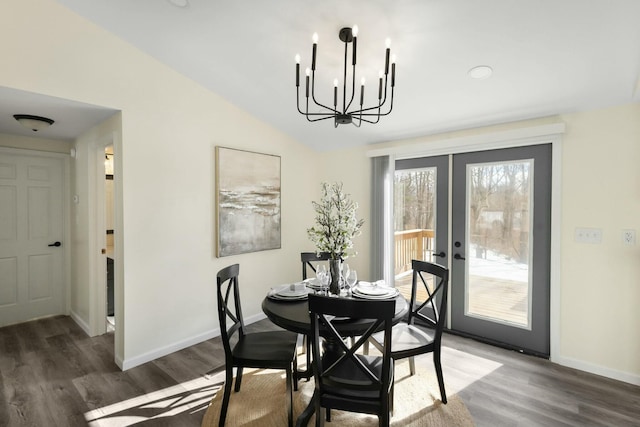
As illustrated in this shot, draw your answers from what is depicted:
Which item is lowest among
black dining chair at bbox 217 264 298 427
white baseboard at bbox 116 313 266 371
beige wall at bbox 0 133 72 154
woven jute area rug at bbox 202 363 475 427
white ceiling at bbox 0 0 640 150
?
woven jute area rug at bbox 202 363 475 427

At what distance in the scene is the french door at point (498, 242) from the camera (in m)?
3.05

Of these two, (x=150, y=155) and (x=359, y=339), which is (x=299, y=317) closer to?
(x=359, y=339)

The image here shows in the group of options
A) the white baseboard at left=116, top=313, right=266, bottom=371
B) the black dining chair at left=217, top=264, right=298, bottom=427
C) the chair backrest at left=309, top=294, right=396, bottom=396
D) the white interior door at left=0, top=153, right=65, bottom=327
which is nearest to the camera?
the chair backrest at left=309, top=294, right=396, bottom=396

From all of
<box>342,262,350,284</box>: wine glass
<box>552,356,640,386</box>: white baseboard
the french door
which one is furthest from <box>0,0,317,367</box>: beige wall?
<box>552,356,640,386</box>: white baseboard

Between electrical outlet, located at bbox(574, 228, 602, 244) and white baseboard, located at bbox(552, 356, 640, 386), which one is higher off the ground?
electrical outlet, located at bbox(574, 228, 602, 244)

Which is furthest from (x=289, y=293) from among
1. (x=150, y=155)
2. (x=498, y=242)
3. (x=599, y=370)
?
(x=599, y=370)

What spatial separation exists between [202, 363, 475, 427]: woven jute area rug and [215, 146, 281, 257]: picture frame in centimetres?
157

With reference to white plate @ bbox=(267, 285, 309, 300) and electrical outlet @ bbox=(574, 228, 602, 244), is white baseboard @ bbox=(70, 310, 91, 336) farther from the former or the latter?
electrical outlet @ bbox=(574, 228, 602, 244)

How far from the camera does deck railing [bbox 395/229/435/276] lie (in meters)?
3.79

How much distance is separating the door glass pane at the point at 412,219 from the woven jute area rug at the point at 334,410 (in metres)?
1.50

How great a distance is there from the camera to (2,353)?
3.13 metres

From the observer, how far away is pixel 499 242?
329cm

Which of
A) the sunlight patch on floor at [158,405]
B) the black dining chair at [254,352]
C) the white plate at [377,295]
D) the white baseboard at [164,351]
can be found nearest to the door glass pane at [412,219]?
the white plate at [377,295]

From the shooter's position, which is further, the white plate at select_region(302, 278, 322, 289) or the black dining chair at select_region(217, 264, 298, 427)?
the white plate at select_region(302, 278, 322, 289)
